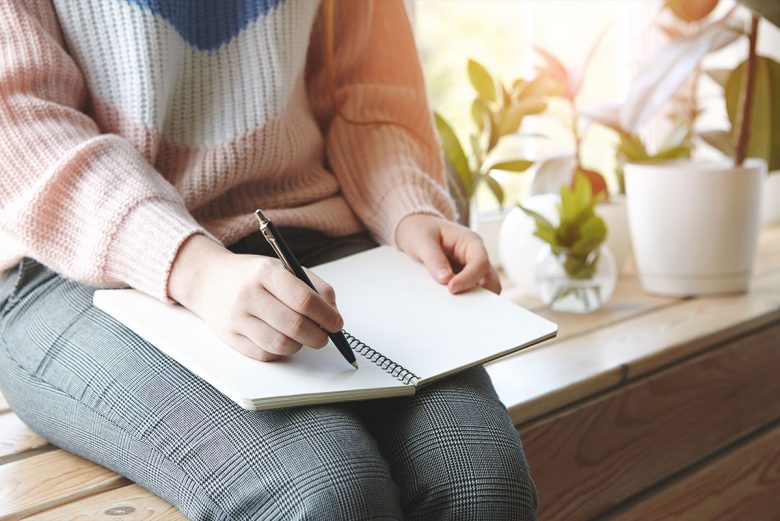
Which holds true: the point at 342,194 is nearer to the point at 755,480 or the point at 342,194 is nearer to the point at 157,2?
the point at 157,2

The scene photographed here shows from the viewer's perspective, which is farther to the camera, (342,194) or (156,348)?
(342,194)

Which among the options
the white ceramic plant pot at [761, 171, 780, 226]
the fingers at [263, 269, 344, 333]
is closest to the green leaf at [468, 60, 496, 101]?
the fingers at [263, 269, 344, 333]

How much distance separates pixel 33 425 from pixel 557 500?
60cm

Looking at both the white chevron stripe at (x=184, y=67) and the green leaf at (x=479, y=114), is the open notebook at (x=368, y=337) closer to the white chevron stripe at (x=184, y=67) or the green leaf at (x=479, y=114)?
the white chevron stripe at (x=184, y=67)

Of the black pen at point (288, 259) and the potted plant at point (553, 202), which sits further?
the potted plant at point (553, 202)

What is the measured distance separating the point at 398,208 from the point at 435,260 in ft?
0.37

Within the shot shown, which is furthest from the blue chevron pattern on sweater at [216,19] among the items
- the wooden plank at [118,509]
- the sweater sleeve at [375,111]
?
the wooden plank at [118,509]

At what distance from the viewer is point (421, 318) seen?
812mm

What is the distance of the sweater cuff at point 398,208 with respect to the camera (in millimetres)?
969

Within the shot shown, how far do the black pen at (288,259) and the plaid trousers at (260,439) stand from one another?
47 mm

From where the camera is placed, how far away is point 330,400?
0.67 m

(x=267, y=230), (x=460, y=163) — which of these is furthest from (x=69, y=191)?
(x=460, y=163)

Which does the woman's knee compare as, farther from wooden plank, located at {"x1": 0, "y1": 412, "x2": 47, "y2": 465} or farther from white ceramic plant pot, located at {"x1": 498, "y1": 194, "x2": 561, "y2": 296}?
white ceramic plant pot, located at {"x1": 498, "y1": 194, "x2": 561, "y2": 296}

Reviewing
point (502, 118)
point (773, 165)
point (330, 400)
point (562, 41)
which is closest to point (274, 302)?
point (330, 400)
